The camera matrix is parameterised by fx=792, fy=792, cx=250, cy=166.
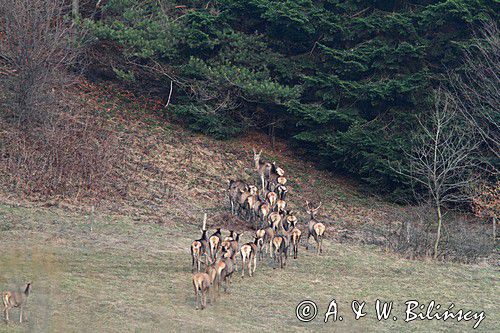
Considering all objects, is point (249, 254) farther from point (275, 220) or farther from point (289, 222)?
point (289, 222)

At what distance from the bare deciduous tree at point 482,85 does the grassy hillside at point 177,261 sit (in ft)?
15.1

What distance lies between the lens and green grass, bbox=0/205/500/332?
48.8ft

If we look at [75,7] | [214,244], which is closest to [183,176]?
[75,7]

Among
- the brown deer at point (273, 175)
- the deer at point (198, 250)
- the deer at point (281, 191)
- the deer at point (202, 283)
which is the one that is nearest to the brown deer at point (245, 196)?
the deer at point (281, 191)

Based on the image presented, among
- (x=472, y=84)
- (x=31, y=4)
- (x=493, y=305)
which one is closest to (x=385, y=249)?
(x=493, y=305)

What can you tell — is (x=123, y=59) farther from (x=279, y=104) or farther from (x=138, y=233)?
(x=138, y=233)

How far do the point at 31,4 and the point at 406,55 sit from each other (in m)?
15.4

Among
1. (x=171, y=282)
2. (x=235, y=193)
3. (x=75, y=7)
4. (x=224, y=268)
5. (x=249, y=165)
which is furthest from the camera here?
(x=75, y=7)

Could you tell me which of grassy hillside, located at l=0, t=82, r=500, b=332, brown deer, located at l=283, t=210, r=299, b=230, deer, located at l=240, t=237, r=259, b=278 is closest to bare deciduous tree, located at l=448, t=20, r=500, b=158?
grassy hillside, located at l=0, t=82, r=500, b=332

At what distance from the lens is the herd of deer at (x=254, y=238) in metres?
16.9

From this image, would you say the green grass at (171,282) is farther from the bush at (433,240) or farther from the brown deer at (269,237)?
the bush at (433,240)

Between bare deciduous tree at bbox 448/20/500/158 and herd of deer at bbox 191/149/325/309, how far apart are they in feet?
30.2

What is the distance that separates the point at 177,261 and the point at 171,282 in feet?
7.36

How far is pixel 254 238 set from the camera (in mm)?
22109
